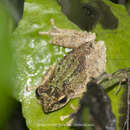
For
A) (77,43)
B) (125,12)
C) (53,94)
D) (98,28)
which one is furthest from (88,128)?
(125,12)

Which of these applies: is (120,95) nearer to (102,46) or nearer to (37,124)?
(102,46)

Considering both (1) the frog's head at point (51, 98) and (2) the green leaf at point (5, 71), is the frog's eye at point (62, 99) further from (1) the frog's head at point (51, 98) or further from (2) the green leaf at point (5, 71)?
(2) the green leaf at point (5, 71)

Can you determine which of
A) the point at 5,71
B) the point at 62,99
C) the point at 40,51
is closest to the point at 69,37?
the point at 40,51

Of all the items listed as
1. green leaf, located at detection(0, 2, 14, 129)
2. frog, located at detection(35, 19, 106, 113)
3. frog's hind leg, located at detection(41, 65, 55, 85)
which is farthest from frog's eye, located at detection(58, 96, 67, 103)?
green leaf, located at detection(0, 2, 14, 129)

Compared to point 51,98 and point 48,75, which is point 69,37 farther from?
point 51,98

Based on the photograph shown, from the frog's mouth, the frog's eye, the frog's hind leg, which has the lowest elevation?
the frog's mouth

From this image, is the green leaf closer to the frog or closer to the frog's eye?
the frog
